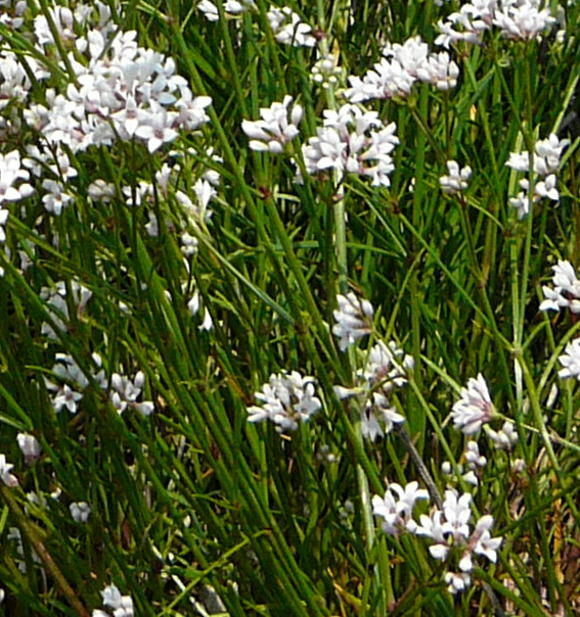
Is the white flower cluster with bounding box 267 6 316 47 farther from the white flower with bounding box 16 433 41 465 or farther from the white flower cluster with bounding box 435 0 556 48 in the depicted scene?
the white flower with bounding box 16 433 41 465

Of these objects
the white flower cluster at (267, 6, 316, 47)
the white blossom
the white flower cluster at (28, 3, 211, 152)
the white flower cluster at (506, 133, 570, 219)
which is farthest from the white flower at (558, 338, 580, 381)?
the white flower cluster at (267, 6, 316, 47)

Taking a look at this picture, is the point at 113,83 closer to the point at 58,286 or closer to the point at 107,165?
the point at 107,165

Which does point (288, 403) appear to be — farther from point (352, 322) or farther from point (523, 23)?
point (523, 23)

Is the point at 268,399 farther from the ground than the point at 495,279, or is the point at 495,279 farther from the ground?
the point at 268,399

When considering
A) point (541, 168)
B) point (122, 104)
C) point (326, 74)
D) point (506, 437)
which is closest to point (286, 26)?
point (326, 74)

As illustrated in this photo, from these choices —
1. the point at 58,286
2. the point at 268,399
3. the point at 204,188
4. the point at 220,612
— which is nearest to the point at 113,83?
the point at 204,188


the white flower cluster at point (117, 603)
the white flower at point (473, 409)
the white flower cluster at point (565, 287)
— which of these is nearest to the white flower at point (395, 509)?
the white flower at point (473, 409)
